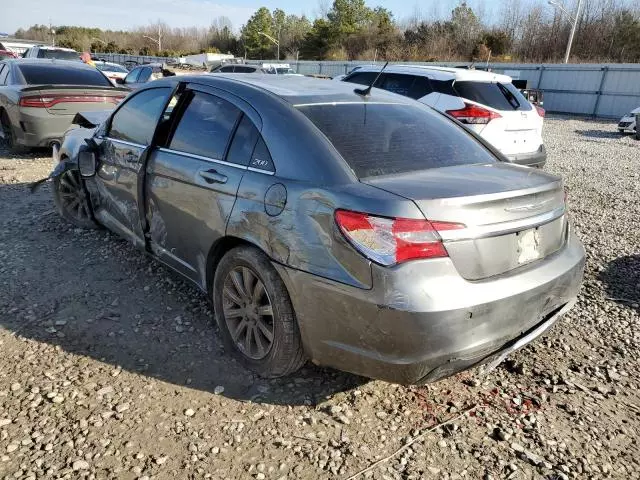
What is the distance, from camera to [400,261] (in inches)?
84.8

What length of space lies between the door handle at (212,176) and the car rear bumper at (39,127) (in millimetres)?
5795

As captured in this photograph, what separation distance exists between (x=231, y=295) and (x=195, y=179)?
758mm

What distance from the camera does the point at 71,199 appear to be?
5.04 metres

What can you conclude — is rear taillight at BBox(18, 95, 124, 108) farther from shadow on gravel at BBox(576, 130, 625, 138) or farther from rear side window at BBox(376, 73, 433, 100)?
shadow on gravel at BBox(576, 130, 625, 138)

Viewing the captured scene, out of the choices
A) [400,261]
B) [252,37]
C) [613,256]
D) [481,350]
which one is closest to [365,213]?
[400,261]

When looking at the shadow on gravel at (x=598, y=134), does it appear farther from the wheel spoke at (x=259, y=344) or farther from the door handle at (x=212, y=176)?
the wheel spoke at (x=259, y=344)

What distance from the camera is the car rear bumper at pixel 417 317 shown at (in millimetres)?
2148

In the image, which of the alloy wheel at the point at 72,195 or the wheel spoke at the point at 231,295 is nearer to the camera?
the wheel spoke at the point at 231,295

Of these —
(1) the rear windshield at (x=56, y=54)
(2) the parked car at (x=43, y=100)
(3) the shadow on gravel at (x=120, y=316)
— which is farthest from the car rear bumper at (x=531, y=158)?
(1) the rear windshield at (x=56, y=54)

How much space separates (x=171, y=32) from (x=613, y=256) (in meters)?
117

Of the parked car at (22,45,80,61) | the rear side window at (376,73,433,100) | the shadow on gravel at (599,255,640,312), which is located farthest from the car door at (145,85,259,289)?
the parked car at (22,45,80,61)

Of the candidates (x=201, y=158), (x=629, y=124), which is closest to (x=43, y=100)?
(x=201, y=158)

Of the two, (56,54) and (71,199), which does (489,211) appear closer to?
(71,199)

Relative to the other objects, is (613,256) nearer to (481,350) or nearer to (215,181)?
(481,350)
